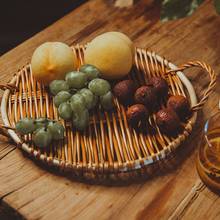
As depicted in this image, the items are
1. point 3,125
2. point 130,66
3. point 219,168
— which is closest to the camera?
point 219,168

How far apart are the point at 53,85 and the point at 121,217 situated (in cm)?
34

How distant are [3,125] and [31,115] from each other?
78mm

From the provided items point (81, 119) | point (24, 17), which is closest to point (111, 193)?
point (81, 119)

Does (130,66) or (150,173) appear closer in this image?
(150,173)

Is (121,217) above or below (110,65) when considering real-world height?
below

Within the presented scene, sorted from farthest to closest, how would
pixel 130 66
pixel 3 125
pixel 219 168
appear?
pixel 130 66
pixel 3 125
pixel 219 168

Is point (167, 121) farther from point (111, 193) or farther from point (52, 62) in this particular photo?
point (52, 62)

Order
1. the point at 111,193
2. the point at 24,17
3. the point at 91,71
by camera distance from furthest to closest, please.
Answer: the point at 24,17, the point at 91,71, the point at 111,193

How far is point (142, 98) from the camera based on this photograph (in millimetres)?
938

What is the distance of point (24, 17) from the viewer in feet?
6.18

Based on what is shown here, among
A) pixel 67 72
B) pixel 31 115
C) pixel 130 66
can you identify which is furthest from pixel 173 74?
pixel 31 115

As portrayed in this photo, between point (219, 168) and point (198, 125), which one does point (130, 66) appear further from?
point (219, 168)

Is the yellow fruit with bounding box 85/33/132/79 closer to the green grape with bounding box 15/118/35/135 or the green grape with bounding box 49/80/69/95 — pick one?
the green grape with bounding box 49/80/69/95

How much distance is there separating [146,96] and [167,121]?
0.28 feet
